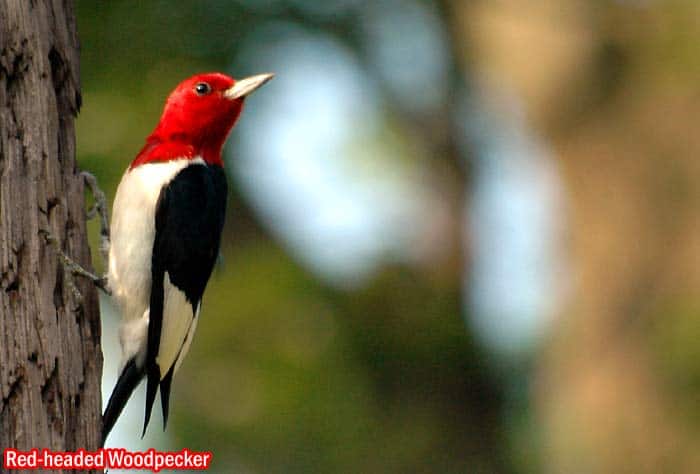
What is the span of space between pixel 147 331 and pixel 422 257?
6.85 m

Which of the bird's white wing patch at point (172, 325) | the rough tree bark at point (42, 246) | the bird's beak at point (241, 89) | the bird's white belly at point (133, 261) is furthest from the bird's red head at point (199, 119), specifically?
Answer: the rough tree bark at point (42, 246)

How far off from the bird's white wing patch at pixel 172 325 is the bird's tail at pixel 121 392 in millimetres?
93

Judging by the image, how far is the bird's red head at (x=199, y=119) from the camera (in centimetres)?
518

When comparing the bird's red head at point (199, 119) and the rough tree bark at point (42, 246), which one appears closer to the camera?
the rough tree bark at point (42, 246)

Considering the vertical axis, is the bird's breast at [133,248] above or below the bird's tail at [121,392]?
above

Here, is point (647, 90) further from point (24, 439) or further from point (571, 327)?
point (24, 439)

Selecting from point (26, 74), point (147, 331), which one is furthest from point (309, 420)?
point (26, 74)

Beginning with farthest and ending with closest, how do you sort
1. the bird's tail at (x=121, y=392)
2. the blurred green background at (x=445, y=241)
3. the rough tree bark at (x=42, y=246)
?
the blurred green background at (x=445, y=241) < the bird's tail at (x=121, y=392) < the rough tree bark at (x=42, y=246)

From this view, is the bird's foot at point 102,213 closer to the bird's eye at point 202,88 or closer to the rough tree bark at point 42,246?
the rough tree bark at point 42,246

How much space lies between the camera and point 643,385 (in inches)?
384

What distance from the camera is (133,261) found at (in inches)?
189

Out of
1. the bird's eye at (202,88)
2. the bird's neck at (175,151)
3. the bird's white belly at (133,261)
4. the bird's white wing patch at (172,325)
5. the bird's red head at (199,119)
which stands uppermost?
the bird's eye at (202,88)

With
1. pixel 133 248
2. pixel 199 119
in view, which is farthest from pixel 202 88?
pixel 133 248

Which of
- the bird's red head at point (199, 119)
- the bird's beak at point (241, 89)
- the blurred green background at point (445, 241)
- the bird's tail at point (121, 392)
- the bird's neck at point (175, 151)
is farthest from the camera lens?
the blurred green background at point (445, 241)
